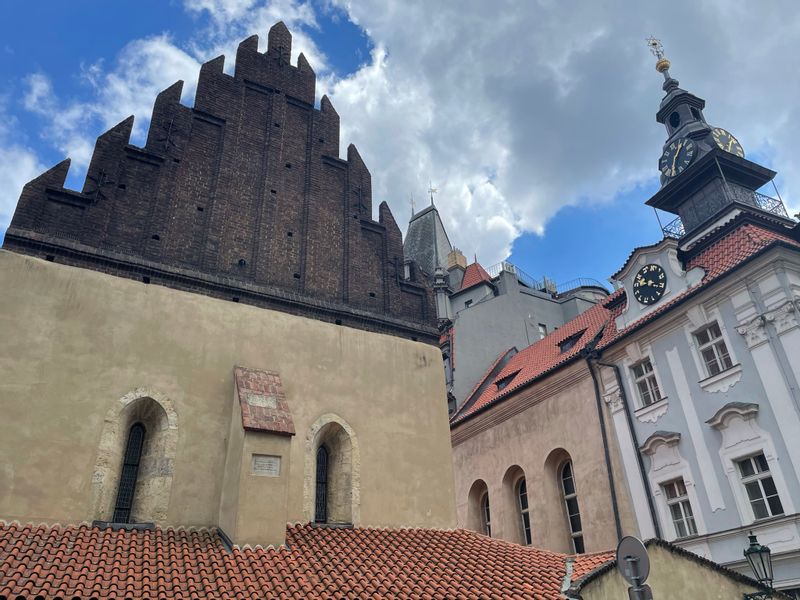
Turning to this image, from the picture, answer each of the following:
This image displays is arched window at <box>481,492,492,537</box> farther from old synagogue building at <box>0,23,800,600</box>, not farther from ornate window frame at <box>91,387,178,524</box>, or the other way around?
ornate window frame at <box>91,387,178,524</box>

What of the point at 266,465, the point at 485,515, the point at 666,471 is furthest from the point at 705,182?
the point at 266,465

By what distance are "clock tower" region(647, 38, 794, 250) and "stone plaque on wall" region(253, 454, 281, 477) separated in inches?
687

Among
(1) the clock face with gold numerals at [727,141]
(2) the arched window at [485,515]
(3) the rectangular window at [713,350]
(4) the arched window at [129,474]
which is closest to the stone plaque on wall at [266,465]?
(4) the arched window at [129,474]

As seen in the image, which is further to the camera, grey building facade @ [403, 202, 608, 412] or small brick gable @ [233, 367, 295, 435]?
grey building facade @ [403, 202, 608, 412]

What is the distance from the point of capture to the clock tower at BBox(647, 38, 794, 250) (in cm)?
2200

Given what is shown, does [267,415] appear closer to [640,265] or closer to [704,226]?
[640,265]

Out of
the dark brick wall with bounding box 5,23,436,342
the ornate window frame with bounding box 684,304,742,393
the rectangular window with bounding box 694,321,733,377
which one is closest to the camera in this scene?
the dark brick wall with bounding box 5,23,436,342

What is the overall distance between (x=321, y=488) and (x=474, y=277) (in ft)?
79.4

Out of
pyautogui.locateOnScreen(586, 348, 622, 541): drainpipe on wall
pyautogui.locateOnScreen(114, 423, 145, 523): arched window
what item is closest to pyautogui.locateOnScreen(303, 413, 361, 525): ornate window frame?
pyautogui.locateOnScreen(114, 423, 145, 523): arched window

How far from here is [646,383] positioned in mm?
17250

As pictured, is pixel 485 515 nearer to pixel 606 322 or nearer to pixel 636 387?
pixel 636 387

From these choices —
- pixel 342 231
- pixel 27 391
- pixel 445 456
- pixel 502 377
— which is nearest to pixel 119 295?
pixel 27 391

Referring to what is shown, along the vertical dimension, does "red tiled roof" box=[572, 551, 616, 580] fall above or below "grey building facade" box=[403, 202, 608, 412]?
below

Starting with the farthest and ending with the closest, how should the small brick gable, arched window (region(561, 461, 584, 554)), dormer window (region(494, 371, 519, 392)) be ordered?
dormer window (region(494, 371, 519, 392)) < arched window (region(561, 461, 584, 554)) < the small brick gable
